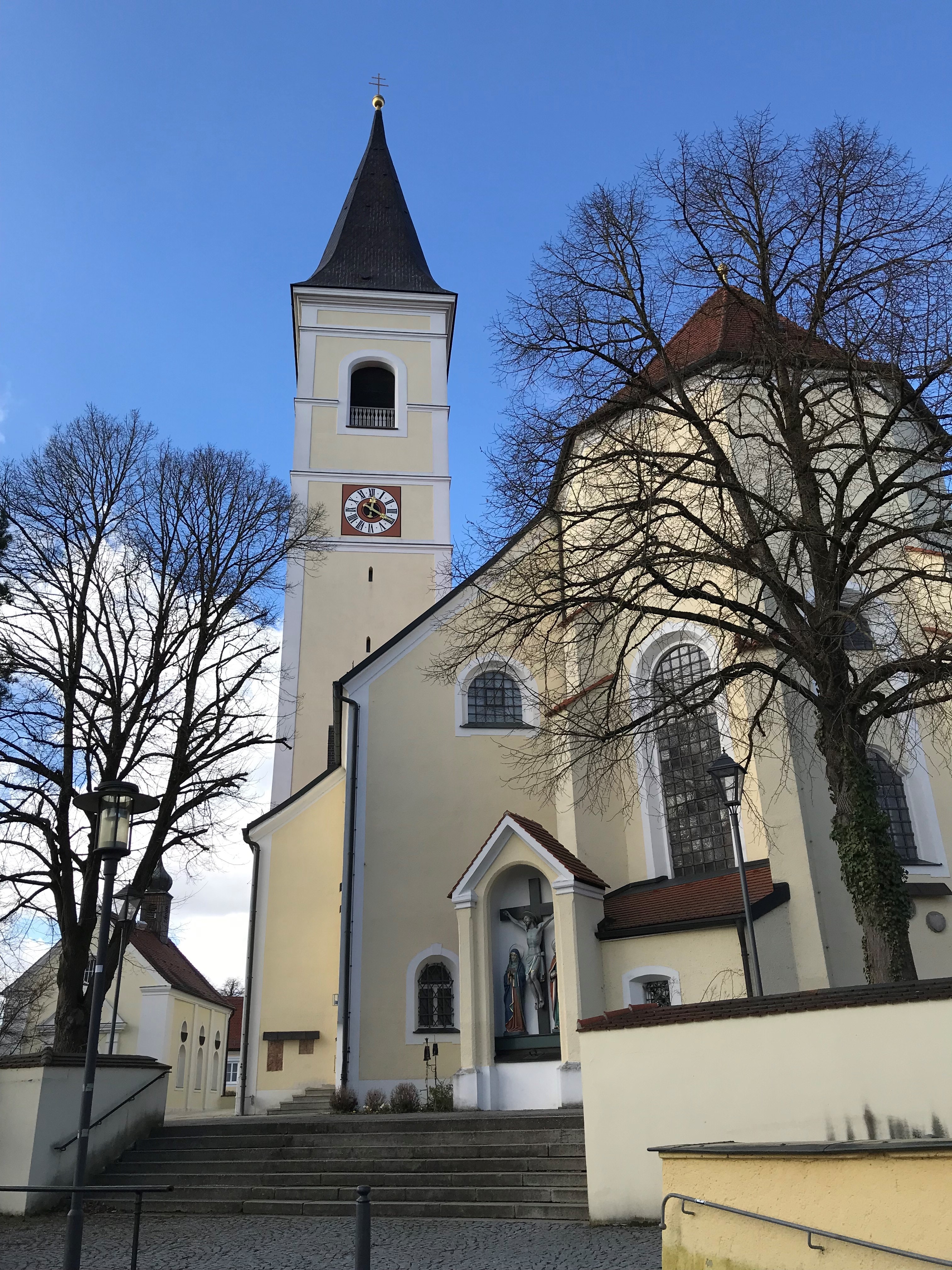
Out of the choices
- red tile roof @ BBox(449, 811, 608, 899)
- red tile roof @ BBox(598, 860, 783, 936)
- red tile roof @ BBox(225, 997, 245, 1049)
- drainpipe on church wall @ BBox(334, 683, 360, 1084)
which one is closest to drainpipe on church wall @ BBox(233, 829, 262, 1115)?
drainpipe on church wall @ BBox(334, 683, 360, 1084)

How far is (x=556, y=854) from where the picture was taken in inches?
604

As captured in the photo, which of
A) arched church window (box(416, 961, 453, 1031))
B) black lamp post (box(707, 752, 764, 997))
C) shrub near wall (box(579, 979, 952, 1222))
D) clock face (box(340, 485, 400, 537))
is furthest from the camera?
clock face (box(340, 485, 400, 537))

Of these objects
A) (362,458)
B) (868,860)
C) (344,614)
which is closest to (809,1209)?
(868,860)

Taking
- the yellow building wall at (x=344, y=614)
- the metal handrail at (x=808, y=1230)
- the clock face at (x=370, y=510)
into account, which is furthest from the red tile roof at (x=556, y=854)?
the clock face at (x=370, y=510)

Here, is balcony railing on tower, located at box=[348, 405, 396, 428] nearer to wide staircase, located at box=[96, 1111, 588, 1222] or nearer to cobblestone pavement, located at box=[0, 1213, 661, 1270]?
wide staircase, located at box=[96, 1111, 588, 1222]

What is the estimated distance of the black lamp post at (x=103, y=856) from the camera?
28.5 feet

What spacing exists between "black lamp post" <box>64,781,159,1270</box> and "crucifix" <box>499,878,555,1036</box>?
7.46 m

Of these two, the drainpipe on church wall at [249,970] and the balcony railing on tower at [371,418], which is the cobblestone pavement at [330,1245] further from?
Result: the balcony railing on tower at [371,418]

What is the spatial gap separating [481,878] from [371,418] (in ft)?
61.9

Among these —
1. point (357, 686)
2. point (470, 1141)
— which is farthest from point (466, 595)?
point (470, 1141)

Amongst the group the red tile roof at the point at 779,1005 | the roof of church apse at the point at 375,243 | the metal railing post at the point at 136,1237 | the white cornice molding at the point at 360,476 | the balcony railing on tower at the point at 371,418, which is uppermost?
the roof of church apse at the point at 375,243

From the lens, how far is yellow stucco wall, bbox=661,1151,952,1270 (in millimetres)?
5043

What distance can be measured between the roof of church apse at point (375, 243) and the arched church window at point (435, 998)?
897 inches

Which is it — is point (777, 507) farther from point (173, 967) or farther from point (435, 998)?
point (173, 967)
